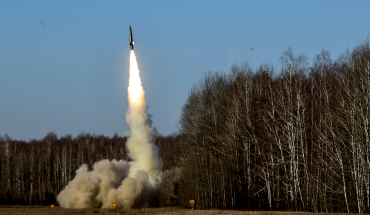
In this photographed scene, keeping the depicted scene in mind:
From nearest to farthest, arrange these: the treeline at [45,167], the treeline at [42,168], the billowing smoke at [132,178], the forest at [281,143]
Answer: the forest at [281,143] → the billowing smoke at [132,178] → the treeline at [45,167] → the treeline at [42,168]

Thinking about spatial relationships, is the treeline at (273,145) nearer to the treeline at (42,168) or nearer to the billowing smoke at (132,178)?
the billowing smoke at (132,178)

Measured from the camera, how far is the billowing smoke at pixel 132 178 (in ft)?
140

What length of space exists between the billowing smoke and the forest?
2371mm

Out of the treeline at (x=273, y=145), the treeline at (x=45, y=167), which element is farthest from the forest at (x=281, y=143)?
the treeline at (x=45, y=167)

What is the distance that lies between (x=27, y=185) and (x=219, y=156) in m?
48.9

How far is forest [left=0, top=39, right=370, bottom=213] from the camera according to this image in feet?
91.5

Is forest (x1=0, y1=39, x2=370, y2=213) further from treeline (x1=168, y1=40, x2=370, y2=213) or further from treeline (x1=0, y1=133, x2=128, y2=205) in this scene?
treeline (x1=0, y1=133, x2=128, y2=205)

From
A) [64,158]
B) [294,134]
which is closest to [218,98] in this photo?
[294,134]

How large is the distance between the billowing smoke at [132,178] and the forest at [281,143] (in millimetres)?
2371

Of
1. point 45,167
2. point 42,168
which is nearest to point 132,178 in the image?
point 42,168

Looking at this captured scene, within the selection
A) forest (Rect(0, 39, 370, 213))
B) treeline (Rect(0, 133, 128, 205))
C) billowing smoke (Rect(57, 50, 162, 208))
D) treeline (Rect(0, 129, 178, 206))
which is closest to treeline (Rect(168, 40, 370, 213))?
forest (Rect(0, 39, 370, 213))

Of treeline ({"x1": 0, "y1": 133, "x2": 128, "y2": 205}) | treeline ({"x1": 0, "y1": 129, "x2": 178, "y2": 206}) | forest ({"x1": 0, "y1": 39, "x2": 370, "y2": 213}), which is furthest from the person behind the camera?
treeline ({"x1": 0, "y1": 133, "x2": 128, "y2": 205})

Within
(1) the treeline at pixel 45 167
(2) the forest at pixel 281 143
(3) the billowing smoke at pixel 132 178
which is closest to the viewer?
(2) the forest at pixel 281 143

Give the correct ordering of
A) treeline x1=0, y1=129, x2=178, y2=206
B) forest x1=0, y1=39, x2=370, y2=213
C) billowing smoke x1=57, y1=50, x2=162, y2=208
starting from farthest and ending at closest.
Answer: treeline x1=0, y1=129, x2=178, y2=206 < billowing smoke x1=57, y1=50, x2=162, y2=208 < forest x1=0, y1=39, x2=370, y2=213
